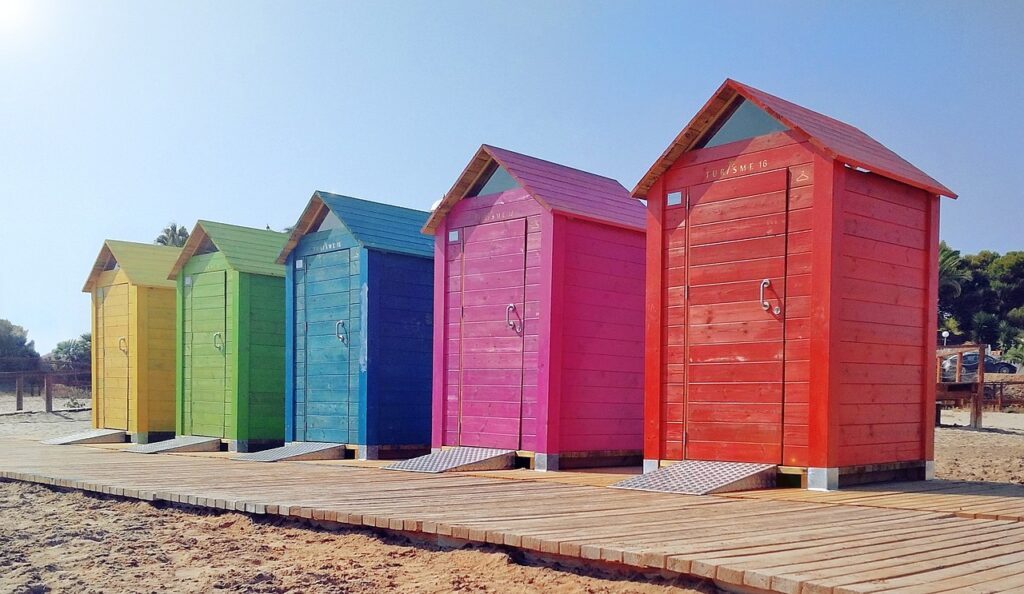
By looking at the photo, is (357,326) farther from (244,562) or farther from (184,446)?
(244,562)

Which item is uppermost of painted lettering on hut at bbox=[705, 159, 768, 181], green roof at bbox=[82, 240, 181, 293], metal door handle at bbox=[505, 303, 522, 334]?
painted lettering on hut at bbox=[705, 159, 768, 181]

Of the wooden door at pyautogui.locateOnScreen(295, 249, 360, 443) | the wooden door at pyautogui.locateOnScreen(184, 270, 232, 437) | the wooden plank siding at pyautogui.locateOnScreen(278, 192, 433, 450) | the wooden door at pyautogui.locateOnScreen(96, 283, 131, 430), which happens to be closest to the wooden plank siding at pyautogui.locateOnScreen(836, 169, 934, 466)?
the wooden plank siding at pyautogui.locateOnScreen(278, 192, 433, 450)

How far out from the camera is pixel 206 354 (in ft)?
47.2

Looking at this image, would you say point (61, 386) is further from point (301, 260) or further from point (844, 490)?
point (844, 490)

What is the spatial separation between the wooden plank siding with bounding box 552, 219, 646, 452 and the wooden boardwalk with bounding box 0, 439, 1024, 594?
1.72 meters

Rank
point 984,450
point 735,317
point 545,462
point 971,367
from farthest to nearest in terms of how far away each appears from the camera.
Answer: point 971,367 < point 984,450 < point 545,462 < point 735,317

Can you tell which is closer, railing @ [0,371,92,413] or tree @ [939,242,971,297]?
railing @ [0,371,92,413]

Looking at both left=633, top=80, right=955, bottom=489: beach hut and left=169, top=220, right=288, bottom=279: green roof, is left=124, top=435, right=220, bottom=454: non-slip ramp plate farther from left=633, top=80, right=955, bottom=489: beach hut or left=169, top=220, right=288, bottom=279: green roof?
left=633, top=80, right=955, bottom=489: beach hut

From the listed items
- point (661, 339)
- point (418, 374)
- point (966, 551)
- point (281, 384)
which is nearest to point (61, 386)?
point (281, 384)

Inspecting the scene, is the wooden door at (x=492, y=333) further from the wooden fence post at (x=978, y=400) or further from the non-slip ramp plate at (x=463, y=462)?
the wooden fence post at (x=978, y=400)

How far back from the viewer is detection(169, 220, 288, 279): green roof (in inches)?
549

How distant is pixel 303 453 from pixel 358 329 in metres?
1.69

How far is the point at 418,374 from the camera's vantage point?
40.9 ft

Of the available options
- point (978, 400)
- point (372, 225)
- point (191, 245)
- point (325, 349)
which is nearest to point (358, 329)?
point (325, 349)
